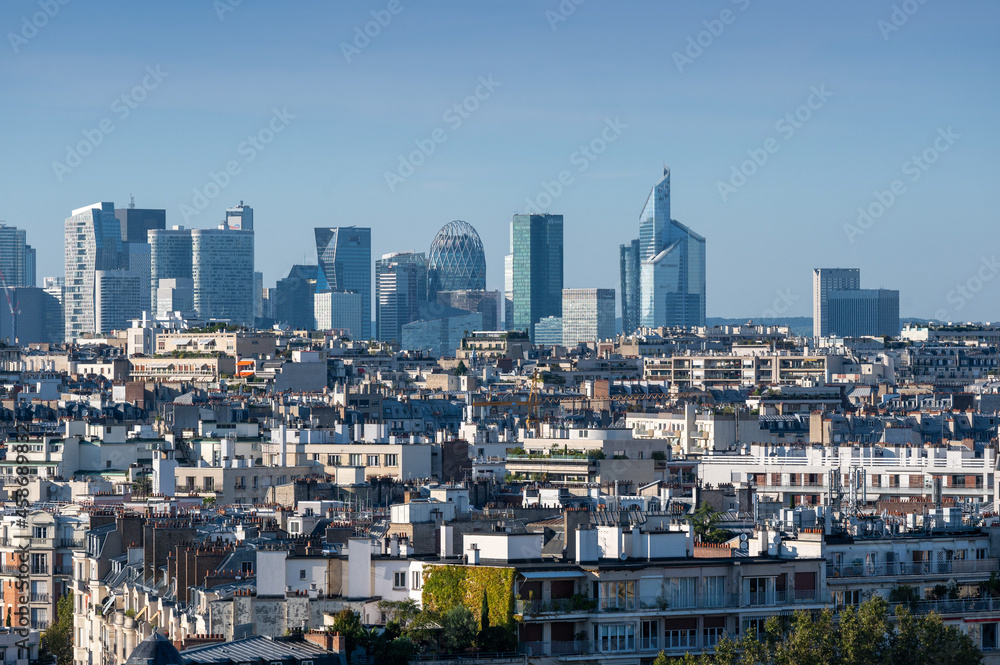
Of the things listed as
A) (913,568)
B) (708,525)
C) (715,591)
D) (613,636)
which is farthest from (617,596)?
(708,525)

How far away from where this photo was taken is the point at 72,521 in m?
69.4

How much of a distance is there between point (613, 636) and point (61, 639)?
725 inches

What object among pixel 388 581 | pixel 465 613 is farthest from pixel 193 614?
pixel 465 613

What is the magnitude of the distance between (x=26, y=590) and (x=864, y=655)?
27.2 m

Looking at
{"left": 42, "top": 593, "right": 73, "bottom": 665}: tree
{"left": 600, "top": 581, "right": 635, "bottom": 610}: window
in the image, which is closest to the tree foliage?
{"left": 600, "top": 581, "right": 635, "bottom": 610}: window

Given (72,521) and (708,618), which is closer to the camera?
(708,618)

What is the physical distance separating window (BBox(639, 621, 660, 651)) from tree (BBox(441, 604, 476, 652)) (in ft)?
11.5

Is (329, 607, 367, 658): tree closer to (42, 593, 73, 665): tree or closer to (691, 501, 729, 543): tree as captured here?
(691, 501, 729, 543): tree

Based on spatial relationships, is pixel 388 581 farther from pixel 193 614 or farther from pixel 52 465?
pixel 52 465

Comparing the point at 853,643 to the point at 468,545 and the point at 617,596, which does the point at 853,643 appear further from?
the point at 468,545

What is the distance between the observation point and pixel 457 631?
1757 inches

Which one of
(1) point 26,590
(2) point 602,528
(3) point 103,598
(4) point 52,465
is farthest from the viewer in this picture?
(4) point 52,465

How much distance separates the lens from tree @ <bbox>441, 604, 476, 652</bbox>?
1753 inches

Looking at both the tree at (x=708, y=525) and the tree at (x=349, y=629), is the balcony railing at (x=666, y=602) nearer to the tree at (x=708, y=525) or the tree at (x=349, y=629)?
the tree at (x=349, y=629)
